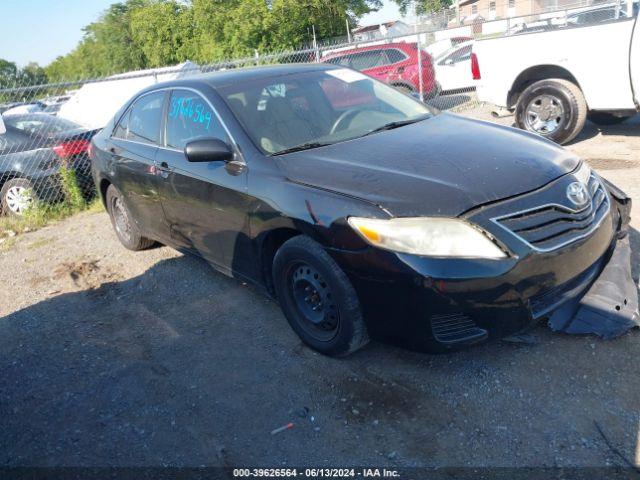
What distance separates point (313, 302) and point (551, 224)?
1397 millimetres

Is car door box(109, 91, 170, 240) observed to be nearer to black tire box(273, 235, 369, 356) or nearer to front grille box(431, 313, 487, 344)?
black tire box(273, 235, 369, 356)

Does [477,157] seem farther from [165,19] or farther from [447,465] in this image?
[165,19]

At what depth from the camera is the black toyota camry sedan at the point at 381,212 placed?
8.95 ft

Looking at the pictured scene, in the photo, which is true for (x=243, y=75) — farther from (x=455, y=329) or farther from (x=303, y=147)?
(x=455, y=329)

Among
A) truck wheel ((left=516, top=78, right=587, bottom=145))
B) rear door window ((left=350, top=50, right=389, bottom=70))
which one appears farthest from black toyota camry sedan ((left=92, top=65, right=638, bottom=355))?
rear door window ((left=350, top=50, right=389, bottom=70))

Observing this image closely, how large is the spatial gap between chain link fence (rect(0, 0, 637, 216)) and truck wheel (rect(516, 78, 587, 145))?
0.61 metres

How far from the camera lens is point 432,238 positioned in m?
2.72

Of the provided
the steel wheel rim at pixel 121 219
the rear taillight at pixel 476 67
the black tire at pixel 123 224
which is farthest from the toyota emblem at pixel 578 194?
the rear taillight at pixel 476 67

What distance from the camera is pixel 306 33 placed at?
29281 millimetres

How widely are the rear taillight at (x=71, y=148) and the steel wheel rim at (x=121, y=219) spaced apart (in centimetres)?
292

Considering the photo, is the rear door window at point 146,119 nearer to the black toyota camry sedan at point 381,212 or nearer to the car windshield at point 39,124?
the black toyota camry sedan at point 381,212

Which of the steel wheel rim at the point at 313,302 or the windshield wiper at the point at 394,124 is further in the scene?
the windshield wiper at the point at 394,124

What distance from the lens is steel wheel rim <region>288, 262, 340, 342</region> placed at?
125 inches

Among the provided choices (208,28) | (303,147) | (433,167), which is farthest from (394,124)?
(208,28)
